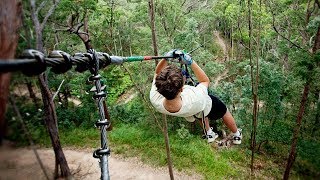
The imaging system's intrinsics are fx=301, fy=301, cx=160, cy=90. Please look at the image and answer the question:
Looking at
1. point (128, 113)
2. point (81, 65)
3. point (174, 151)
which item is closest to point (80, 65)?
point (81, 65)

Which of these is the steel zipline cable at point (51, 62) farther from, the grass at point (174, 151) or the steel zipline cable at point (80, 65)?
the grass at point (174, 151)

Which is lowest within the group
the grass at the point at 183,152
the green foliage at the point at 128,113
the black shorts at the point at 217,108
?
the grass at the point at 183,152

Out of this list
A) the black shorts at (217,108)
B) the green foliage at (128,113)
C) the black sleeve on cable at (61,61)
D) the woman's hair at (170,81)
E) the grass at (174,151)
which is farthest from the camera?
the green foliage at (128,113)

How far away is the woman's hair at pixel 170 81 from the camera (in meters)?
2.86

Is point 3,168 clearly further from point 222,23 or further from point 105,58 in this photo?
point 222,23

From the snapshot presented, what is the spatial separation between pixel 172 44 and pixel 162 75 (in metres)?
13.0

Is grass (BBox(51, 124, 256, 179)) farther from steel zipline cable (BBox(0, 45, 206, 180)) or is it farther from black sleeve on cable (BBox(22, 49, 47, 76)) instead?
black sleeve on cable (BBox(22, 49, 47, 76))

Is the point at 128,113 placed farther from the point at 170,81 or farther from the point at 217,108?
the point at 170,81

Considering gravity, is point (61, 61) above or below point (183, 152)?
above

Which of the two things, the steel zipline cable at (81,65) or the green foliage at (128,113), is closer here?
the steel zipline cable at (81,65)

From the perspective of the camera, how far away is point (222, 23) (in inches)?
1356

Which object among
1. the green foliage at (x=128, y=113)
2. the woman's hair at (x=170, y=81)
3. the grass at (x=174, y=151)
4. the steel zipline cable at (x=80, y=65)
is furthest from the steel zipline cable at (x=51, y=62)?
the green foliage at (x=128, y=113)

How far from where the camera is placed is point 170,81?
2.86m

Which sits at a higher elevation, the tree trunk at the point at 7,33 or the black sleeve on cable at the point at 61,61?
the tree trunk at the point at 7,33
